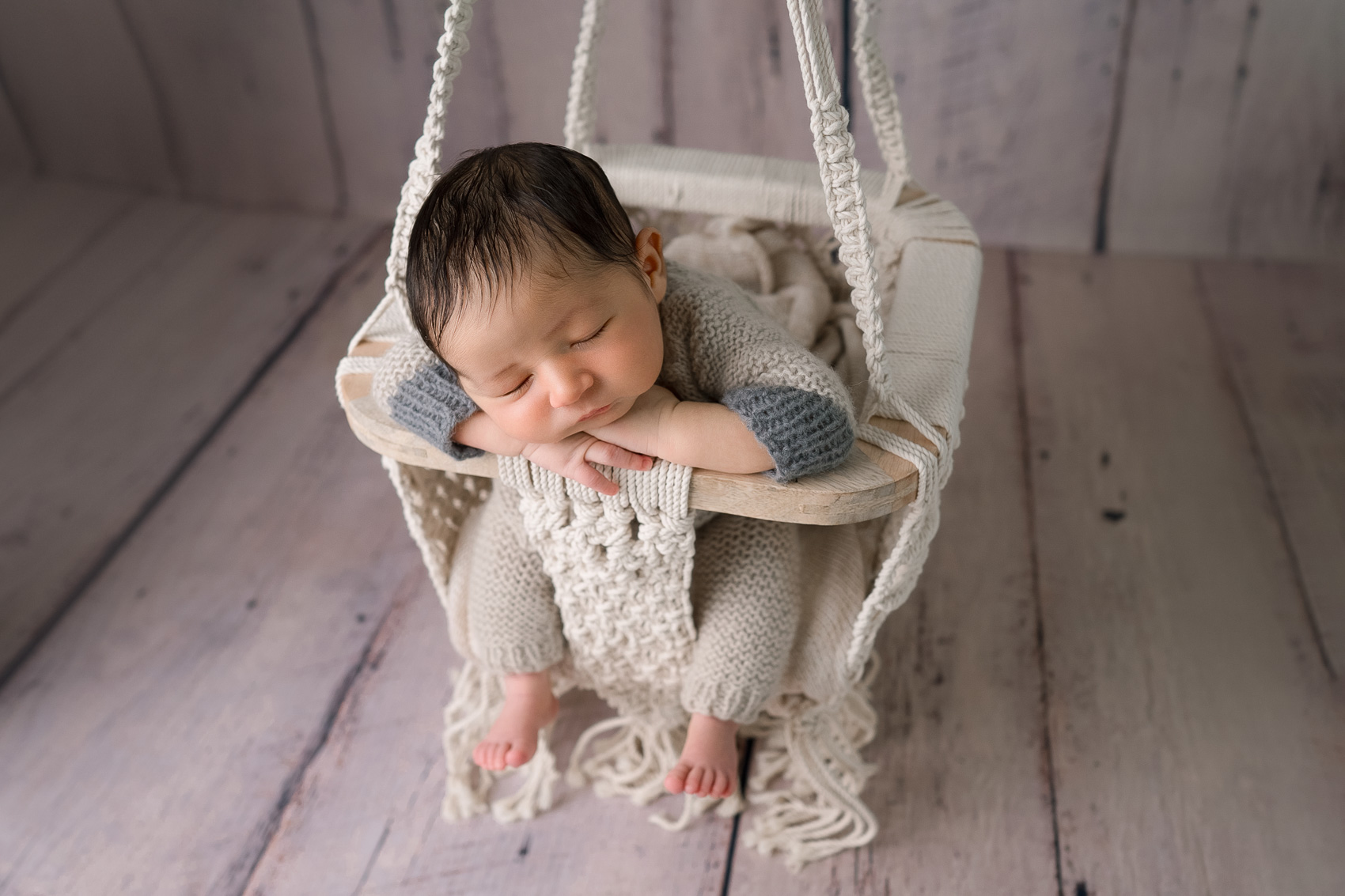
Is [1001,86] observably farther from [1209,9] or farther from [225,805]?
[225,805]

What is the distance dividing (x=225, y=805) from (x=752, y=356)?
655 millimetres

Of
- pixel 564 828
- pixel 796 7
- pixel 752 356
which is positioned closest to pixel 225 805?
pixel 564 828

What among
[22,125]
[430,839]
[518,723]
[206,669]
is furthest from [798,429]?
[22,125]

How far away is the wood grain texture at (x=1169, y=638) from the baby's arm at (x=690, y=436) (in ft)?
1.61

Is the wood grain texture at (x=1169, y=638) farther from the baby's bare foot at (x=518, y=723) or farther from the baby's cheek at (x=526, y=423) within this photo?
the baby's cheek at (x=526, y=423)

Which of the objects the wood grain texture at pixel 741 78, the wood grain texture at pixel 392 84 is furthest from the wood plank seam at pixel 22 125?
the wood grain texture at pixel 741 78

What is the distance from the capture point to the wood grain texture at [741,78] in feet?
5.10

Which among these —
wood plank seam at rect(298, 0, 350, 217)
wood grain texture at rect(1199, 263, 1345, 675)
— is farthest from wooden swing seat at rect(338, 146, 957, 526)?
wood plank seam at rect(298, 0, 350, 217)

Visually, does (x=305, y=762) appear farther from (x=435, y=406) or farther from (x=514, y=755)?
(x=435, y=406)

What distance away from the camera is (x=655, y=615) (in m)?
0.88

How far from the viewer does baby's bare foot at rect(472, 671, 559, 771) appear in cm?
93

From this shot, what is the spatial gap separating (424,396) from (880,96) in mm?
510

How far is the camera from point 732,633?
88cm

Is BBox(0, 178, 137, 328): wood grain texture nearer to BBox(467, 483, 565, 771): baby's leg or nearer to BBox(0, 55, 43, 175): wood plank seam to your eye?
BBox(0, 55, 43, 175): wood plank seam
